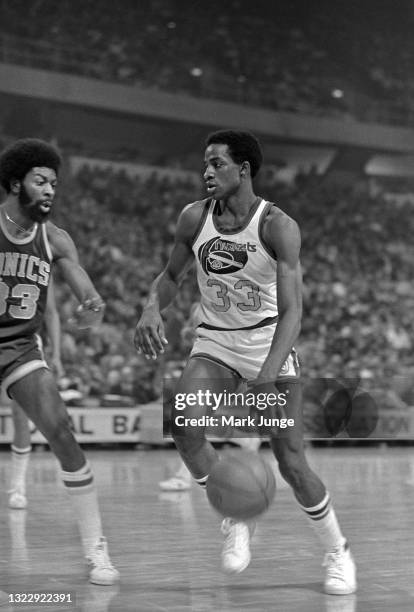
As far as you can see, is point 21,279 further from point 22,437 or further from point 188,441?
point 22,437

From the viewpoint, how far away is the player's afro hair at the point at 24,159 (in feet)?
15.6

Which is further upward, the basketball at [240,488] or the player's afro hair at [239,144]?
the player's afro hair at [239,144]

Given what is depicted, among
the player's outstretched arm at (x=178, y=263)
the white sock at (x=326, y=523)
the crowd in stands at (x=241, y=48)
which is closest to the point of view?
the white sock at (x=326, y=523)

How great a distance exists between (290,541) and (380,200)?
64.7ft

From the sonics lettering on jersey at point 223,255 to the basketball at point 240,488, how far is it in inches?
38.0

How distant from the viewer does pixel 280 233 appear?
182 inches

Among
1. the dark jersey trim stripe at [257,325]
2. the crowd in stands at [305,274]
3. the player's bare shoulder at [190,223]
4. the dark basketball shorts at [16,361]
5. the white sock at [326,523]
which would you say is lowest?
the white sock at [326,523]

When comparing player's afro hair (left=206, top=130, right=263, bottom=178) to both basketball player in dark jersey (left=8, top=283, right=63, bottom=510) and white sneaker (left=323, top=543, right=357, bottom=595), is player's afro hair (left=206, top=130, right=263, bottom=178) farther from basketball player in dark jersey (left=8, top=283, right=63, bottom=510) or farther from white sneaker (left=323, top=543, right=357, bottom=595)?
basketball player in dark jersey (left=8, top=283, right=63, bottom=510)

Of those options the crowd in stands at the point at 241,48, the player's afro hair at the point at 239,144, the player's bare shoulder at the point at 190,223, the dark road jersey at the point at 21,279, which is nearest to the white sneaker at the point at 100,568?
the dark road jersey at the point at 21,279

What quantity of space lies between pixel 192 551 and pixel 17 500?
221cm

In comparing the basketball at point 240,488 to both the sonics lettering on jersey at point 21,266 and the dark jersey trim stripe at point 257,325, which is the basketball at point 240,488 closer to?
the dark jersey trim stripe at point 257,325

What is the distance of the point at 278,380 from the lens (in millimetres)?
4594

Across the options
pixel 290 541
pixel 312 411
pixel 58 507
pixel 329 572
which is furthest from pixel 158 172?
pixel 329 572

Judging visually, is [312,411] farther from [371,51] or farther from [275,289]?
[371,51]
